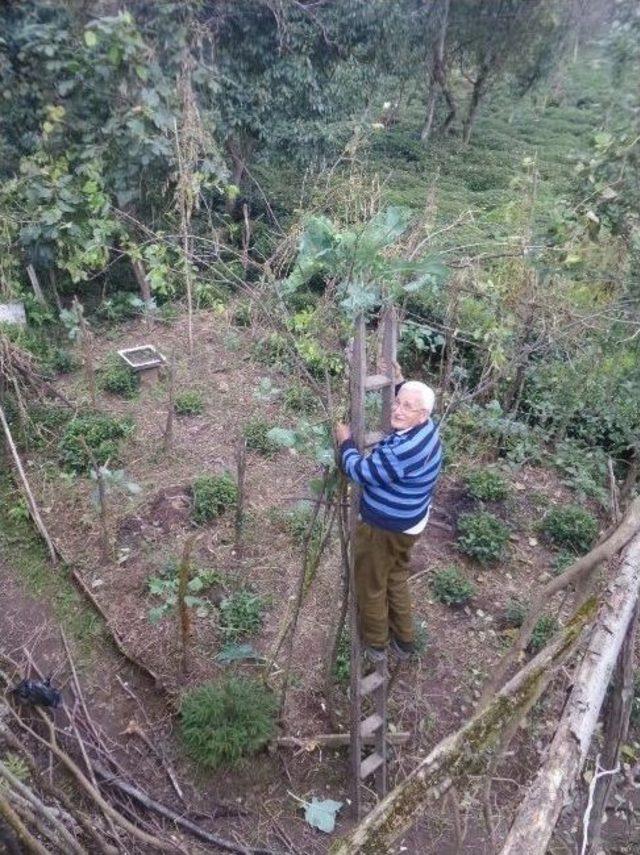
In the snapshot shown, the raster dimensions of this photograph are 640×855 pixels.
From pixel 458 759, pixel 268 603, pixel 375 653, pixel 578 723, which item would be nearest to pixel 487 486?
pixel 268 603

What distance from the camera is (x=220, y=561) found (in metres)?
4.35

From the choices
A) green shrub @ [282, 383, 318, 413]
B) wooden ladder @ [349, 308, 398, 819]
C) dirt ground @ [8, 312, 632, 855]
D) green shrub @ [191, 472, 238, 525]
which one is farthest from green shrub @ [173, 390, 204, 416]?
wooden ladder @ [349, 308, 398, 819]

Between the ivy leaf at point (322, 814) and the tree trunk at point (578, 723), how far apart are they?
2008mm

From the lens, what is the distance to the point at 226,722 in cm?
320

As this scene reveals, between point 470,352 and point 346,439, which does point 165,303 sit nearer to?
point 470,352

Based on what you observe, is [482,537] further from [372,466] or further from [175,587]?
[372,466]

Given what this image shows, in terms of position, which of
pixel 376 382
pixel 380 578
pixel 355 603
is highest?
pixel 376 382

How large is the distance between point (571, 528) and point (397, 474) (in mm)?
2734

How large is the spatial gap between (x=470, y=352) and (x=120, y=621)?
4.31m

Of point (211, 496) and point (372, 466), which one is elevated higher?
point (372, 466)

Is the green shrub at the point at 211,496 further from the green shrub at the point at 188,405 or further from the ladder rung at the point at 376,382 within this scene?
the ladder rung at the point at 376,382

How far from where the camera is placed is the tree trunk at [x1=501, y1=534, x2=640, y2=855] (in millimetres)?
1122

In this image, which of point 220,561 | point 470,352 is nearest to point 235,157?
point 470,352

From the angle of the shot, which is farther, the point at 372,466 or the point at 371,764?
the point at 371,764
